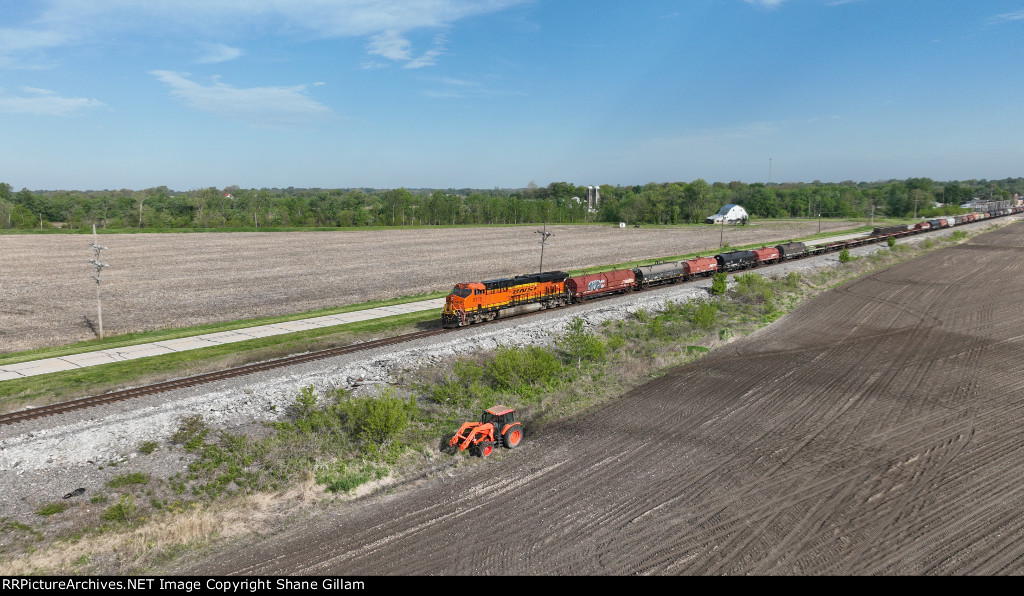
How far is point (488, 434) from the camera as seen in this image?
68.4ft

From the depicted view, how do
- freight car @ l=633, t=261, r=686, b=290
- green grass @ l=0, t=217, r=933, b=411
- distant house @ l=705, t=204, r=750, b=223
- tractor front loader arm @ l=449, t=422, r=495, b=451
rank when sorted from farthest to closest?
distant house @ l=705, t=204, r=750, b=223 → freight car @ l=633, t=261, r=686, b=290 → green grass @ l=0, t=217, r=933, b=411 → tractor front loader arm @ l=449, t=422, r=495, b=451

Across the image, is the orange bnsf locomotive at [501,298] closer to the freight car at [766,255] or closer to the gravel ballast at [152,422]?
the gravel ballast at [152,422]

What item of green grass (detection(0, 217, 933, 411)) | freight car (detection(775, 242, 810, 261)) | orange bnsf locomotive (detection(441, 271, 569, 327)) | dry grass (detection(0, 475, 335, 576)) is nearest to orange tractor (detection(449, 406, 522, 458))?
dry grass (detection(0, 475, 335, 576))

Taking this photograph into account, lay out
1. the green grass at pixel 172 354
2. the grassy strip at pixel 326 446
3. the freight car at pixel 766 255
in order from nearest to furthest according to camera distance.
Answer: the grassy strip at pixel 326 446, the green grass at pixel 172 354, the freight car at pixel 766 255

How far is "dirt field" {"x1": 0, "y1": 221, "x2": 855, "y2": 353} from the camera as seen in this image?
45000 millimetres

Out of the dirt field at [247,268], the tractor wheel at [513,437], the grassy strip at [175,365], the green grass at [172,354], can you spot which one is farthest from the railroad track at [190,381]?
the dirt field at [247,268]

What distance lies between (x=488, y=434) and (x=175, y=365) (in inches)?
770

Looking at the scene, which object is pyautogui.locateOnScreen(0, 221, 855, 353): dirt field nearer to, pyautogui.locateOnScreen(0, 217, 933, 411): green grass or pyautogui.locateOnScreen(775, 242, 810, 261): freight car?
pyautogui.locateOnScreen(0, 217, 933, 411): green grass

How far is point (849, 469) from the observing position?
1931cm

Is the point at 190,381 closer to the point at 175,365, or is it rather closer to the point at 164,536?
the point at 175,365

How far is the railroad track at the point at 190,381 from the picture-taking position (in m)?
22.5

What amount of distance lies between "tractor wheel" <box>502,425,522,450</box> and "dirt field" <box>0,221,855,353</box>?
3185cm

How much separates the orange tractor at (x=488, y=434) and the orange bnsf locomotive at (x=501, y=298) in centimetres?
1610
